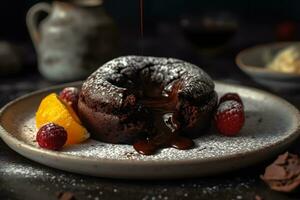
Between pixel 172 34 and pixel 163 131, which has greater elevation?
pixel 163 131

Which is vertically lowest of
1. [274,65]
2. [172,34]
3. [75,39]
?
[172,34]

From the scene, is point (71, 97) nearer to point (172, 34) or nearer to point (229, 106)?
point (229, 106)

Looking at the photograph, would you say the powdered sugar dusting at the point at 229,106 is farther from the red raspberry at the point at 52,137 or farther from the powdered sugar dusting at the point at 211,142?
the red raspberry at the point at 52,137

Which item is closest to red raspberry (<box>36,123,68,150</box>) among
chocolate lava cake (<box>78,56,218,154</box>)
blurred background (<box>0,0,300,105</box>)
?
chocolate lava cake (<box>78,56,218,154</box>)

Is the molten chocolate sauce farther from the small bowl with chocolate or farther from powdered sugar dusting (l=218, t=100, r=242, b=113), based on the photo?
the small bowl with chocolate

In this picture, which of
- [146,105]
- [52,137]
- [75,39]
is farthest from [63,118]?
[75,39]

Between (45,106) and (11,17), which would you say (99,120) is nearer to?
(45,106)
